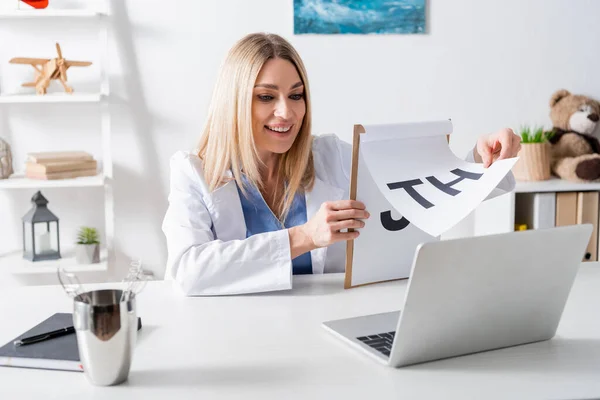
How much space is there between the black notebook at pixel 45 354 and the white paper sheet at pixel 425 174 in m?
0.63

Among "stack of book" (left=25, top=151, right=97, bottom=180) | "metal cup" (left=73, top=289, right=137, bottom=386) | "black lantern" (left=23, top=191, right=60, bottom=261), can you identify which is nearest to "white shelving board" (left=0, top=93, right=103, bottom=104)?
"stack of book" (left=25, top=151, right=97, bottom=180)

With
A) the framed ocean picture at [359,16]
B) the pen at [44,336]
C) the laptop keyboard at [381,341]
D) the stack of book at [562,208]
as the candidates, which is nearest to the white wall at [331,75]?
the framed ocean picture at [359,16]

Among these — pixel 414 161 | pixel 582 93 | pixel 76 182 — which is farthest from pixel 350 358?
pixel 582 93

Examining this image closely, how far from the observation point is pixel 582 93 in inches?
142

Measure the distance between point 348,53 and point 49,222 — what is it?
1.51 meters

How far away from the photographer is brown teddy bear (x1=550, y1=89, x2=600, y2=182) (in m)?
3.42

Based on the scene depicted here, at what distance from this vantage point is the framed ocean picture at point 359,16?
330cm

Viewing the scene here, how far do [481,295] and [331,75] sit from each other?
93.4 inches

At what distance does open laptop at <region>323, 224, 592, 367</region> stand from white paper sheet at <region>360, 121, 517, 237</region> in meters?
0.20

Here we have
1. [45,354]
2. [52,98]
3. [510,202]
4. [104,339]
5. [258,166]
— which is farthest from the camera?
[510,202]

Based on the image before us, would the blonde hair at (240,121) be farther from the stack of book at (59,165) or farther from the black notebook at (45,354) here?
the stack of book at (59,165)

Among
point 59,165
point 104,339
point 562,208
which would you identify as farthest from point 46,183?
point 562,208

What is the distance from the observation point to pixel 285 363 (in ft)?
3.80

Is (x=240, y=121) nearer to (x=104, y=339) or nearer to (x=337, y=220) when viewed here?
(x=337, y=220)
